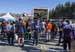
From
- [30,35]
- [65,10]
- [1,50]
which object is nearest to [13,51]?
[1,50]

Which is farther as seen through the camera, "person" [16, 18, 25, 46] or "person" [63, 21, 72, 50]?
"person" [16, 18, 25, 46]

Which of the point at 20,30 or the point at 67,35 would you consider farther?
the point at 20,30

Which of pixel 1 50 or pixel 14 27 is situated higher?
pixel 14 27

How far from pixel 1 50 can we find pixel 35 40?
9.03 ft

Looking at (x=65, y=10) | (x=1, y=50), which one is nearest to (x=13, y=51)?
(x=1, y=50)

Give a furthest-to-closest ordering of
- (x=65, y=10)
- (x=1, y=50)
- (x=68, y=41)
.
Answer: (x=65, y=10) → (x=1, y=50) → (x=68, y=41)

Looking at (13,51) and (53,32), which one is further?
(53,32)

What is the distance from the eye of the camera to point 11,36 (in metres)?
18.7

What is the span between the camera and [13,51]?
15.8m

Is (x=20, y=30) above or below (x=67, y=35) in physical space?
above

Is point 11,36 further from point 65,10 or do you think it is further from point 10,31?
point 65,10

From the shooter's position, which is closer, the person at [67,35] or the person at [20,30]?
the person at [67,35]

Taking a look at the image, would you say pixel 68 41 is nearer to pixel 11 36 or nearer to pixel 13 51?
pixel 13 51

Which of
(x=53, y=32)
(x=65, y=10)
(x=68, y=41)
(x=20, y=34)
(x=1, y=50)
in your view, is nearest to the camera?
(x=68, y=41)
